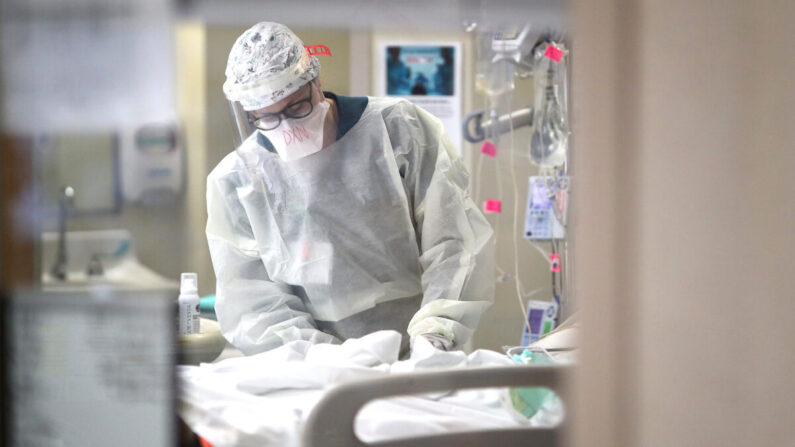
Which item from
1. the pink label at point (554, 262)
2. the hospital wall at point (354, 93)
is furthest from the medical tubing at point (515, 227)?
the pink label at point (554, 262)

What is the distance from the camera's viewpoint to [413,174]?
158 centimetres

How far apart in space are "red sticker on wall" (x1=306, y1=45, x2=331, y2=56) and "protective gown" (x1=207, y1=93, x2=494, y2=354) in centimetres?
21

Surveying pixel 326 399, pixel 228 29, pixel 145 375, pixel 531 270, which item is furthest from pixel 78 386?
pixel 531 270

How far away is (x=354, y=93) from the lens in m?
1.55

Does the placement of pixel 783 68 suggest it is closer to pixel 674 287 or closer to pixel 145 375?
pixel 674 287

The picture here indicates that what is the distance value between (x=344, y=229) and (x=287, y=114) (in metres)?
0.27

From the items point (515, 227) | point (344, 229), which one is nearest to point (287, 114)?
point (344, 229)

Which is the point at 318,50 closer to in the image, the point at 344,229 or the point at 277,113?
the point at 277,113

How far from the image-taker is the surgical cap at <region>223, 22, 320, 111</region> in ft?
4.09

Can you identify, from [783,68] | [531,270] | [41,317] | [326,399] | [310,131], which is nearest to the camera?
[783,68]

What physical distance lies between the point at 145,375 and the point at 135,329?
0.05 meters

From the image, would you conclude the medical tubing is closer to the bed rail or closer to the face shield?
the face shield

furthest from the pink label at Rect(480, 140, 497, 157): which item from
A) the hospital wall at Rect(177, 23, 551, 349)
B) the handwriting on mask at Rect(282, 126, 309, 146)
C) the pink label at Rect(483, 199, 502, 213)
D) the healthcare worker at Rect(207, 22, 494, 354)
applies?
the handwriting on mask at Rect(282, 126, 309, 146)

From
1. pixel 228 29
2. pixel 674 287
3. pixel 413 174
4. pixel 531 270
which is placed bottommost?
pixel 531 270
